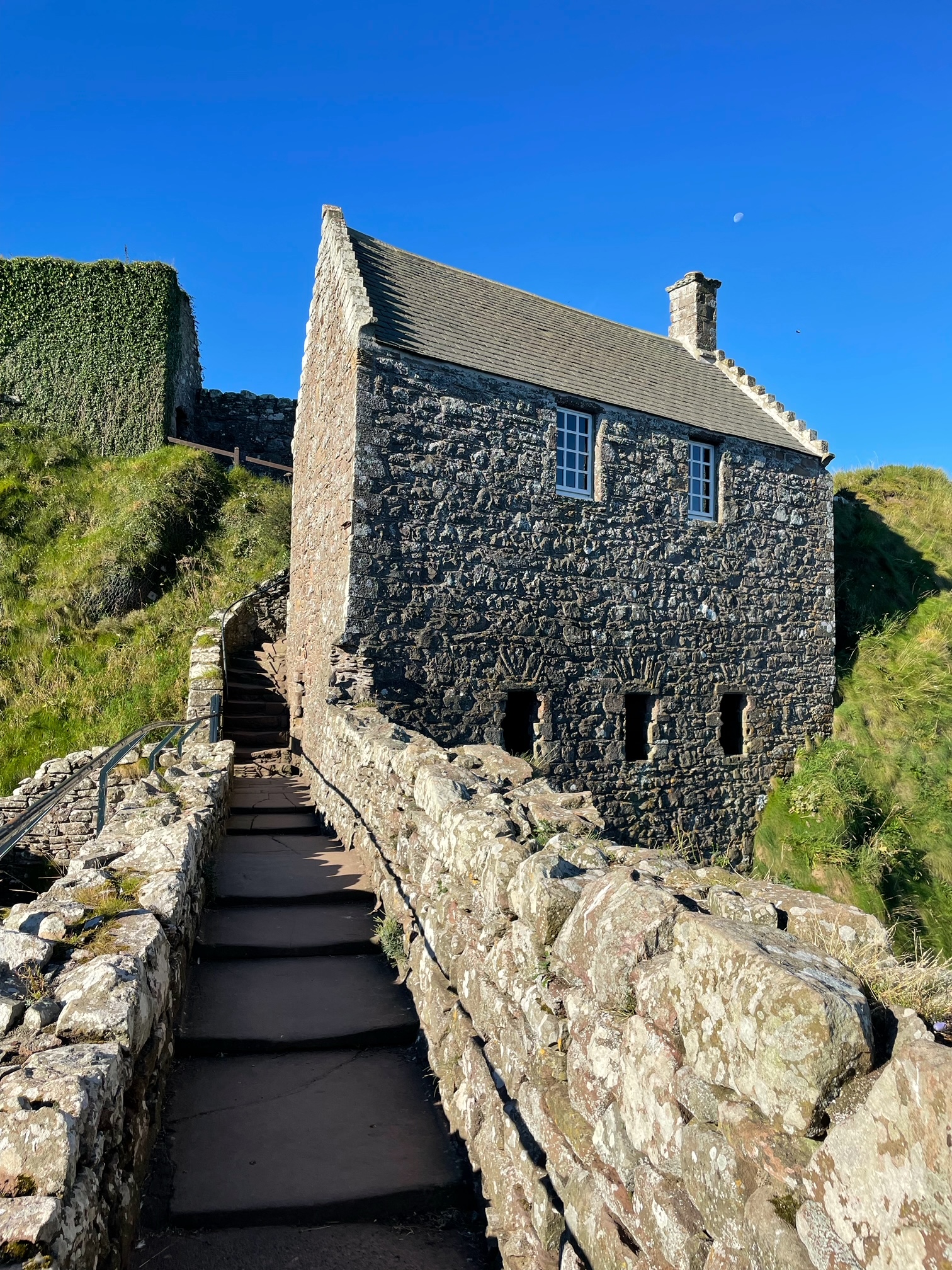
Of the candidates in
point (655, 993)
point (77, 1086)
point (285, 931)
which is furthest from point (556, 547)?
point (77, 1086)

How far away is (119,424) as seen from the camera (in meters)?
21.4

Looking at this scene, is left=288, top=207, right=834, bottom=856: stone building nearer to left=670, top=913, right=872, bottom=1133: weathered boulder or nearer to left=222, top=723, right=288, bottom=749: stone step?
left=222, top=723, right=288, bottom=749: stone step

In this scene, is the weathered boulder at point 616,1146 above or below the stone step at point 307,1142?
above

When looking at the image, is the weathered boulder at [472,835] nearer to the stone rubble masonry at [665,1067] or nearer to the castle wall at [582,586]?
the stone rubble masonry at [665,1067]

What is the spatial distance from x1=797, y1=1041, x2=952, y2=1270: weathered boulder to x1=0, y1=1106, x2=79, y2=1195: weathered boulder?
179cm

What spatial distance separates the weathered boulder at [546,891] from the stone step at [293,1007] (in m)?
1.52

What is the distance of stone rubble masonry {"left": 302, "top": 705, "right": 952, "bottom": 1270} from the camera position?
4.94 feet

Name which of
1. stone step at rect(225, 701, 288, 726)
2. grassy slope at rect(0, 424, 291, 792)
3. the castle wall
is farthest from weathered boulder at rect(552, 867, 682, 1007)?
grassy slope at rect(0, 424, 291, 792)

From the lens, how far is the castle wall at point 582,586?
10320 millimetres

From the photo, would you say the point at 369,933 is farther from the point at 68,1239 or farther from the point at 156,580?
the point at 156,580

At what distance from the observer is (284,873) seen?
639 centimetres

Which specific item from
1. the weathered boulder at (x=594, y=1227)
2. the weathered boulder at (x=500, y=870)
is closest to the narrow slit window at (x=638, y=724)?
the weathered boulder at (x=500, y=870)

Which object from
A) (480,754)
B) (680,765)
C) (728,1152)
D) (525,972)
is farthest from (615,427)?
(728,1152)

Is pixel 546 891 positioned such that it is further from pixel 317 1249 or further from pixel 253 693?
pixel 253 693
